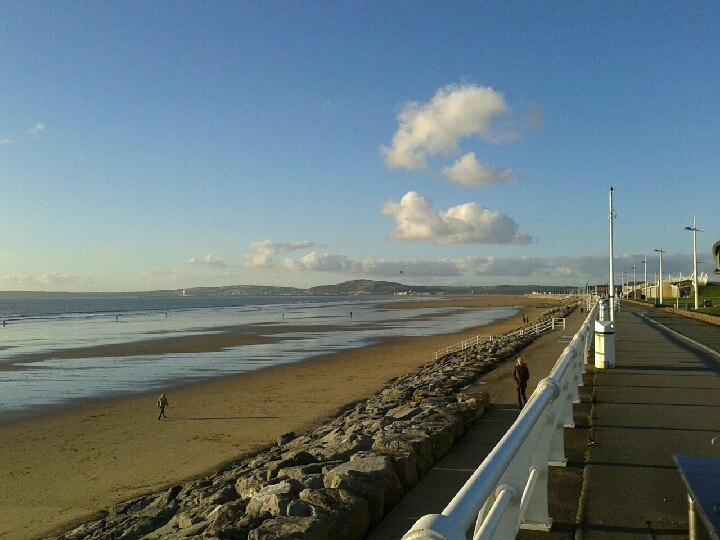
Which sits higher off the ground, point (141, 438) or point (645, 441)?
point (645, 441)

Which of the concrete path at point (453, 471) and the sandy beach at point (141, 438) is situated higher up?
the concrete path at point (453, 471)

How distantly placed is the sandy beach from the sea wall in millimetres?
1560

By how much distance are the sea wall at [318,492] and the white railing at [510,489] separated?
1.57 meters

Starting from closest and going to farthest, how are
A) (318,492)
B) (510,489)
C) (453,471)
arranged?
(510,489), (318,492), (453,471)

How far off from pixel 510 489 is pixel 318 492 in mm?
3297

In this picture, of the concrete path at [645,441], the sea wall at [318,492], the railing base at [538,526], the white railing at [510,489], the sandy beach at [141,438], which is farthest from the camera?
the sandy beach at [141,438]

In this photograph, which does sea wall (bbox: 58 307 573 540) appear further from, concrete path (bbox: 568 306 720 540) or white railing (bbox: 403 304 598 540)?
concrete path (bbox: 568 306 720 540)

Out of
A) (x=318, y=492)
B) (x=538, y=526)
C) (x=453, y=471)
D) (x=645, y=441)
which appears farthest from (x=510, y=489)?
(x=645, y=441)

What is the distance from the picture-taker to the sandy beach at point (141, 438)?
12070 mm

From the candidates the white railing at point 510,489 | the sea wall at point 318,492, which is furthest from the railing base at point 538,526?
the sea wall at point 318,492

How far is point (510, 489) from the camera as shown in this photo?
2.95 metres

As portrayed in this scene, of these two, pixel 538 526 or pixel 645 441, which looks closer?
pixel 538 526

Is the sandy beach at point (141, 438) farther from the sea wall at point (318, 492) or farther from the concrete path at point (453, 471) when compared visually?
the concrete path at point (453, 471)

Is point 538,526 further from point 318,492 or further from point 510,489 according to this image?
point 318,492
